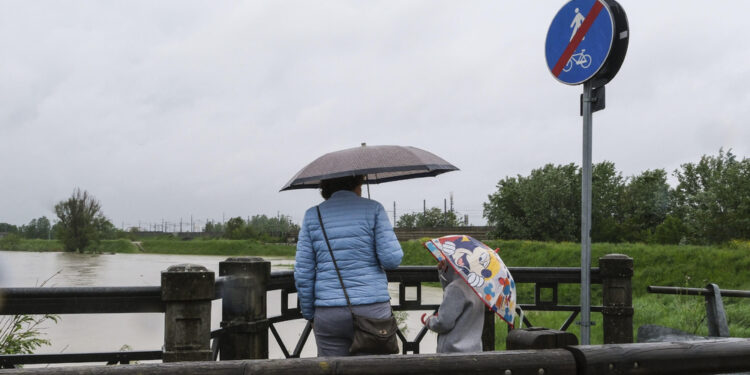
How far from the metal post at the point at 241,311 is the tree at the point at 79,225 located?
66178 millimetres

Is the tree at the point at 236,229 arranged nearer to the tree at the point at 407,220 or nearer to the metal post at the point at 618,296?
the tree at the point at 407,220

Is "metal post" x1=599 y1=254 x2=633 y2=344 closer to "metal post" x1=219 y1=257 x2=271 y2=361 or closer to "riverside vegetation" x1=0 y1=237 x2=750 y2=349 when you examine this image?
"riverside vegetation" x1=0 y1=237 x2=750 y2=349

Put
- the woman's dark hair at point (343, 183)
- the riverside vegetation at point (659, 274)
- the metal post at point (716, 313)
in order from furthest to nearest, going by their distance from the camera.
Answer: the riverside vegetation at point (659, 274), the metal post at point (716, 313), the woman's dark hair at point (343, 183)

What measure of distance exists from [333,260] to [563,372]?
5.21ft

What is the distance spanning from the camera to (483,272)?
3.09 metres

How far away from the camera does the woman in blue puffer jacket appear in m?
3.26

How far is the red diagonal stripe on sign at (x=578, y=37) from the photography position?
4.23 m

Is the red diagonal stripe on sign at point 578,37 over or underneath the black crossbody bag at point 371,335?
over

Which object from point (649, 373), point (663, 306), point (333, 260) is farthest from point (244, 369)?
point (663, 306)

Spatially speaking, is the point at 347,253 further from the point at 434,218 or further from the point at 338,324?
the point at 434,218

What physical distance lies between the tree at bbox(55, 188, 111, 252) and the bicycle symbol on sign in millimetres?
66828

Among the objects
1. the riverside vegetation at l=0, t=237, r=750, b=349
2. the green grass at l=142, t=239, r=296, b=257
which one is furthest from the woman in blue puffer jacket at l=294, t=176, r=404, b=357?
the green grass at l=142, t=239, r=296, b=257

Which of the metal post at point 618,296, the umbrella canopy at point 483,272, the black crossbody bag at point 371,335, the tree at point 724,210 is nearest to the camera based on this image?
the umbrella canopy at point 483,272

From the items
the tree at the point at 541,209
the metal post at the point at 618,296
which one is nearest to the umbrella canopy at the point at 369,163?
the metal post at the point at 618,296
